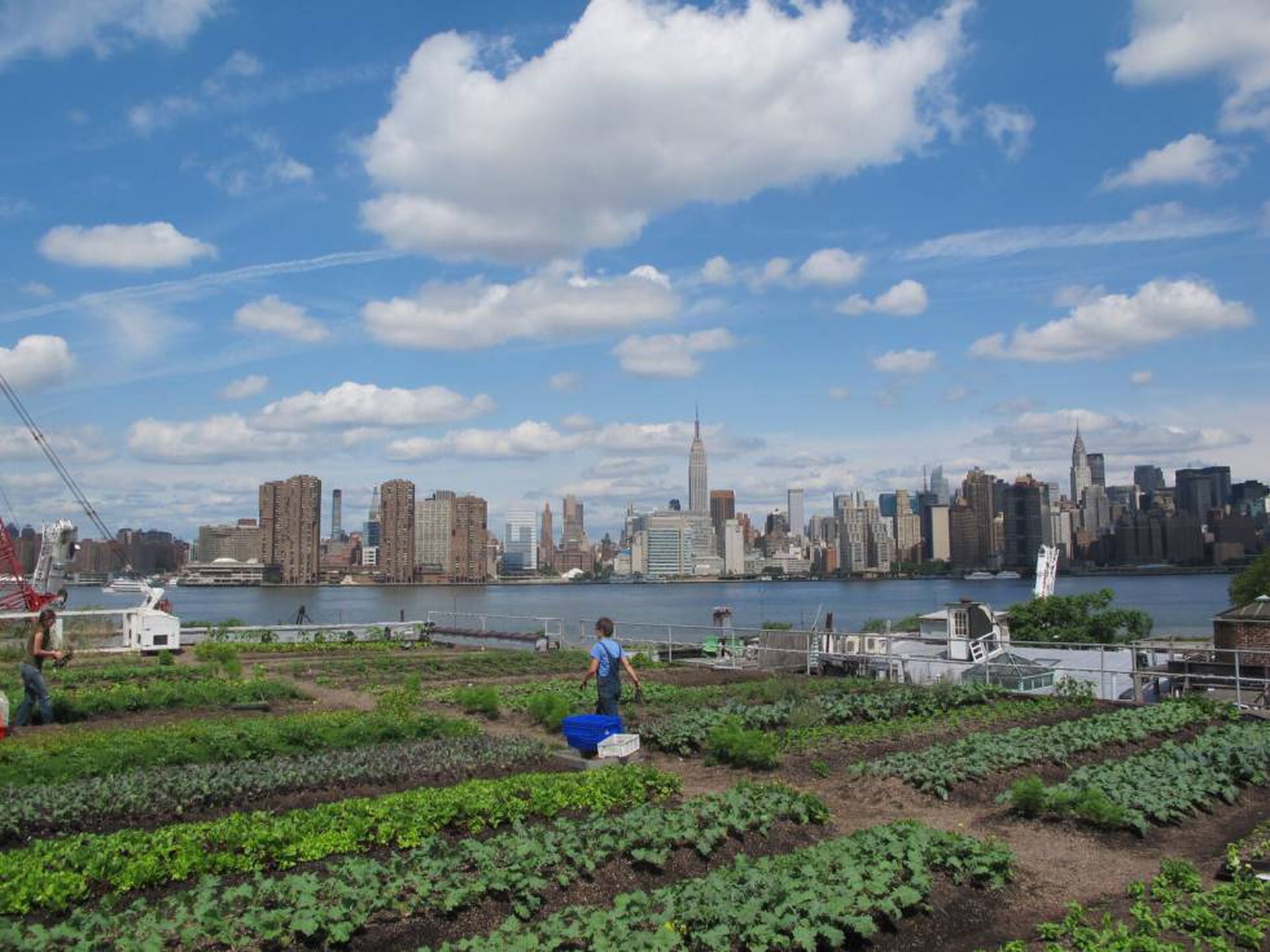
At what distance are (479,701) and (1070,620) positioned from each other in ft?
126

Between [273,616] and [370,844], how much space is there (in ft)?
324

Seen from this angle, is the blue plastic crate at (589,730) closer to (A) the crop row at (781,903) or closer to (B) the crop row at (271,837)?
(B) the crop row at (271,837)

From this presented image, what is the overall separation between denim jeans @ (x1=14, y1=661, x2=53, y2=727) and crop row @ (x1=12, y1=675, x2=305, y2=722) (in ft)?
2.59

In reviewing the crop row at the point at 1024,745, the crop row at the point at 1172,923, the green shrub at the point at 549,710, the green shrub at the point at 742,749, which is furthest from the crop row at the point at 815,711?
the crop row at the point at 1172,923

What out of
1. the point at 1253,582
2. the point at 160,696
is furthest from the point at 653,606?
the point at 160,696

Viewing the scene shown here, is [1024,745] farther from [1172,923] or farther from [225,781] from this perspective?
[225,781]

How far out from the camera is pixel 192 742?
1386 centimetres

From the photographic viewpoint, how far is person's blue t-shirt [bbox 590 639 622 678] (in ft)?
49.7

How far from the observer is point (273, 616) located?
100812 mm

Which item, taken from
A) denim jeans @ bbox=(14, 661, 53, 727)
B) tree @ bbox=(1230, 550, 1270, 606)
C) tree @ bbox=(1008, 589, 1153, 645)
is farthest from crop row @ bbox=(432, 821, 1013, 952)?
tree @ bbox=(1230, 550, 1270, 606)

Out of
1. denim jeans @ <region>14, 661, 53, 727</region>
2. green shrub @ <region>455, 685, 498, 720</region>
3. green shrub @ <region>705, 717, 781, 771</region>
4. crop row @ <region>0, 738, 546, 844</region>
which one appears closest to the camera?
crop row @ <region>0, 738, 546, 844</region>

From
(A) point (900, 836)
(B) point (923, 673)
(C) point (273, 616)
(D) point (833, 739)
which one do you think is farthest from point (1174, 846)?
(C) point (273, 616)

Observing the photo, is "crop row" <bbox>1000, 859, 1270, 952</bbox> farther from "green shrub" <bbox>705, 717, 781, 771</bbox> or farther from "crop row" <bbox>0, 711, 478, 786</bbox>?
"crop row" <bbox>0, 711, 478, 786</bbox>

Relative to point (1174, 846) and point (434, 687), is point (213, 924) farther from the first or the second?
point (434, 687)
